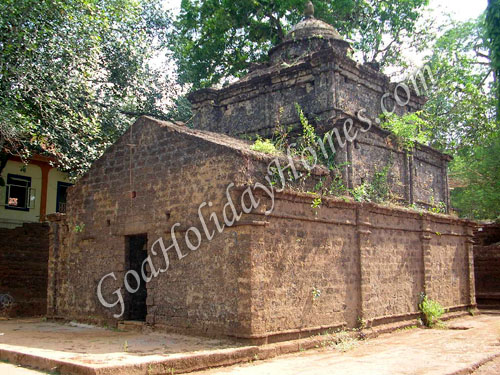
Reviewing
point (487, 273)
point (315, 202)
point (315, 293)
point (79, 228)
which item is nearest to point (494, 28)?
Answer: point (315, 202)

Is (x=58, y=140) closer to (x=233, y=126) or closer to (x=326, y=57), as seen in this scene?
(x=233, y=126)

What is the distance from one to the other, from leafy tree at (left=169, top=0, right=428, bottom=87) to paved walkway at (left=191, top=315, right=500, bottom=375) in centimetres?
1486

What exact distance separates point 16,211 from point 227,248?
1616 cm

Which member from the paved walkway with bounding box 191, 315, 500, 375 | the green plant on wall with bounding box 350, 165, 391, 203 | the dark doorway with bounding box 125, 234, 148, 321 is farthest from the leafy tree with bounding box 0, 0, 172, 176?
the paved walkway with bounding box 191, 315, 500, 375

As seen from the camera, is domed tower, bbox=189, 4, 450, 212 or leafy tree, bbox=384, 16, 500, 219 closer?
domed tower, bbox=189, 4, 450, 212

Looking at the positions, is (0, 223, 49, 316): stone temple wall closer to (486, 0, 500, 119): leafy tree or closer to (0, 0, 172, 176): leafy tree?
(0, 0, 172, 176): leafy tree

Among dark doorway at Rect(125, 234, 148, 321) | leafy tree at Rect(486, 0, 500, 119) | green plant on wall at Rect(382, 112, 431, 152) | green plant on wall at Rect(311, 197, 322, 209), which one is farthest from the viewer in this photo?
green plant on wall at Rect(382, 112, 431, 152)

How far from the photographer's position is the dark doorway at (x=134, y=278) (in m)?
11.2

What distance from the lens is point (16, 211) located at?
22.1 m

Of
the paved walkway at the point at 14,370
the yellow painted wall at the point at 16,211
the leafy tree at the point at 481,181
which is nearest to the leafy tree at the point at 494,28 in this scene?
the paved walkway at the point at 14,370

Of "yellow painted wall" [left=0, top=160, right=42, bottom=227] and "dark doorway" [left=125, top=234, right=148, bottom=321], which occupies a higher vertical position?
"yellow painted wall" [left=0, top=160, right=42, bottom=227]

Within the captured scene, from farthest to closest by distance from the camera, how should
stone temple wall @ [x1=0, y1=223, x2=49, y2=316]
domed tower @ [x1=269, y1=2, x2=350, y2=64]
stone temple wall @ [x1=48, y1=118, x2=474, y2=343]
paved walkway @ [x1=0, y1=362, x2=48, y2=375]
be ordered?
domed tower @ [x1=269, y1=2, x2=350, y2=64]
stone temple wall @ [x1=0, y1=223, x2=49, y2=316]
stone temple wall @ [x1=48, y1=118, x2=474, y2=343]
paved walkway @ [x1=0, y1=362, x2=48, y2=375]

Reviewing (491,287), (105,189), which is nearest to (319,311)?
(105,189)

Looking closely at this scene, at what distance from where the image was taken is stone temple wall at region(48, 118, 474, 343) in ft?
29.7
